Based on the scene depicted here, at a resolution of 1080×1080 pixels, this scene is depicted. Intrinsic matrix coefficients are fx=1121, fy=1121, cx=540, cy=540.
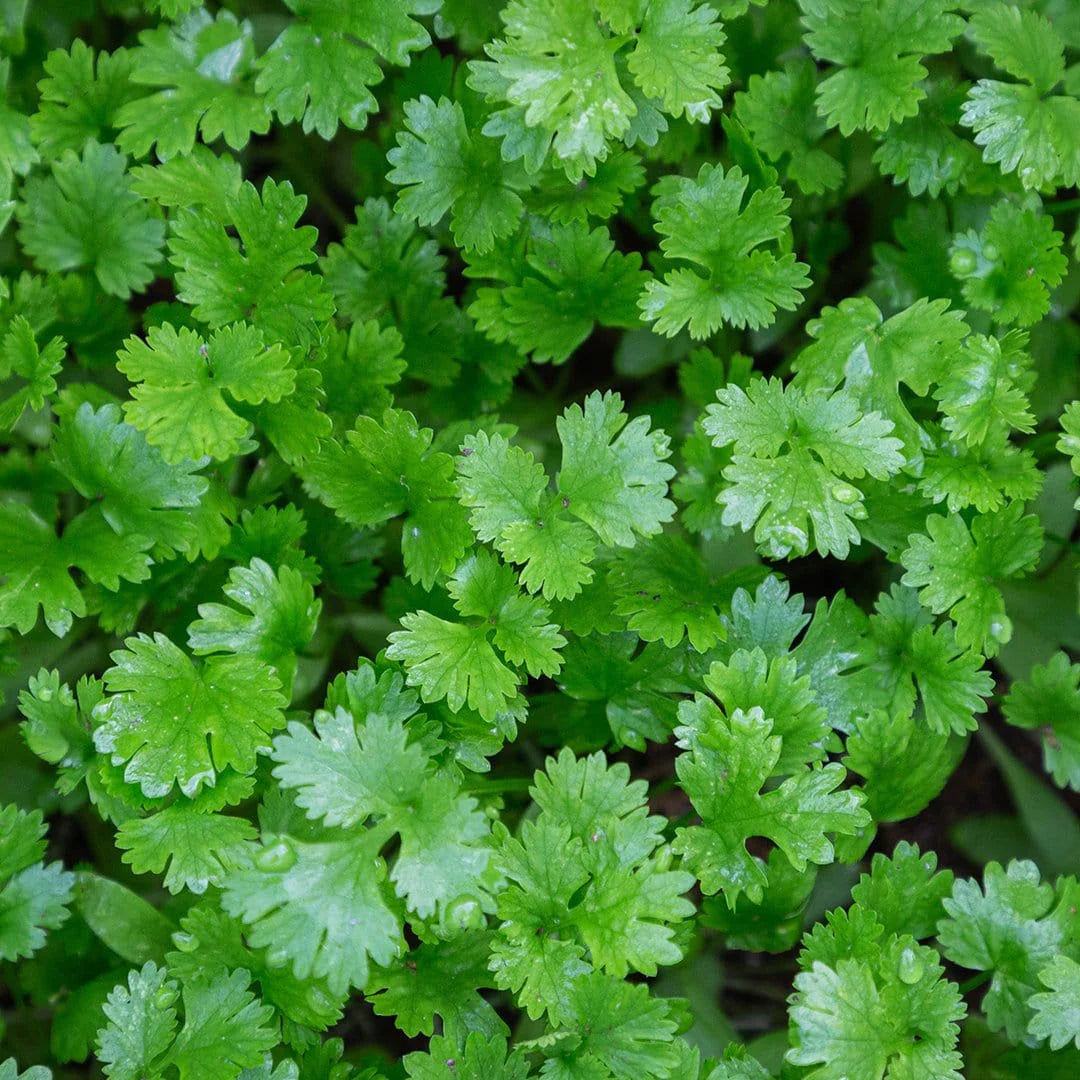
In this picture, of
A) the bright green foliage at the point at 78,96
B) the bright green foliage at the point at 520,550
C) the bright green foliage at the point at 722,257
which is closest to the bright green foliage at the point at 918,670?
the bright green foliage at the point at 520,550

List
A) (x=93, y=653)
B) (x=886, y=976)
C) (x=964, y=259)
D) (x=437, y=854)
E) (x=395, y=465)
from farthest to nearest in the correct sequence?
1. (x=93, y=653)
2. (x=964, y=259)
3. (x=395, y=465)
4. (x=886, y=976)
5. (x=437, y=854)

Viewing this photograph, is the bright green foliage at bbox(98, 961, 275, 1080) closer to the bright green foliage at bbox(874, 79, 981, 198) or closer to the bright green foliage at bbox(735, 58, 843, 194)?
the bright green foliage at bbox(735, 58, 843, 194)

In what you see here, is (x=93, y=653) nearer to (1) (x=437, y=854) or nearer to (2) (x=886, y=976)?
(1) (x=437, y=854)

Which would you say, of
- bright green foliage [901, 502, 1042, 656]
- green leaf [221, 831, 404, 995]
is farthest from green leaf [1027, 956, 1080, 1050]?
green leaf [221, 831, 404, 995]

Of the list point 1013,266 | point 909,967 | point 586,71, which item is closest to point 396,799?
point 909,967

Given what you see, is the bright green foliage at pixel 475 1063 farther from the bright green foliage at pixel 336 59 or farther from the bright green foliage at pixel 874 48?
the bright green foliage at pixel 874 48

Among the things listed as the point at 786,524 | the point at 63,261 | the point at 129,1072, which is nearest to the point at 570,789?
the point at 786,524

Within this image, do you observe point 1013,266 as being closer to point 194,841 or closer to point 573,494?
point 573,494
